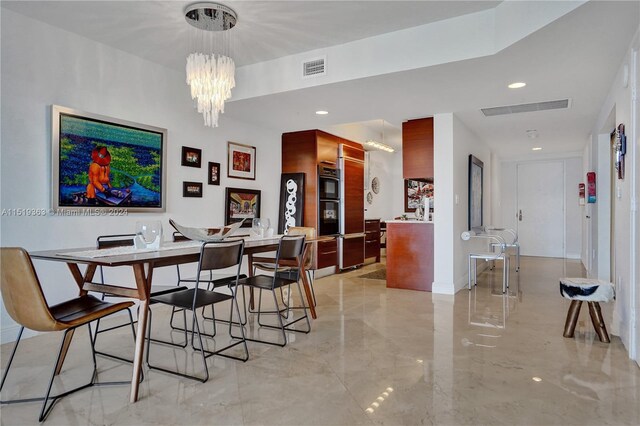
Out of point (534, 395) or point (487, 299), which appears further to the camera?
point (487, 299)

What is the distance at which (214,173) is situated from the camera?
5.07m

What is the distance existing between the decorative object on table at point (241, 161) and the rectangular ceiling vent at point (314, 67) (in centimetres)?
175

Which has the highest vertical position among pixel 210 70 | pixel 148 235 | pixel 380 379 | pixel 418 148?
pixel 210 70

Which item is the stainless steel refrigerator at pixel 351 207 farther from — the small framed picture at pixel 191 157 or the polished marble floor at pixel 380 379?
the polished marble floor at pixel 380 379

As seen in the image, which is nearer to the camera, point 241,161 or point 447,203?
point 447,203

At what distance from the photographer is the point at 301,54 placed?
4.10m

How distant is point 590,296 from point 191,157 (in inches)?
168

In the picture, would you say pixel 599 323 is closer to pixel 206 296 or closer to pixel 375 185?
pixel 206 296

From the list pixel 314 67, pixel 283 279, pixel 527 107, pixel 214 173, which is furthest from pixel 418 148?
pixel 283 279

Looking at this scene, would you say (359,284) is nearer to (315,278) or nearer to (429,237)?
(315,278)

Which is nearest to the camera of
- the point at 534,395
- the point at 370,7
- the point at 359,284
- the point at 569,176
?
the point at 534,395

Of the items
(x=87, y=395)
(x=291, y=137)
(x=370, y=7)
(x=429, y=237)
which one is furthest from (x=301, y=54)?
(x=87, y=395)

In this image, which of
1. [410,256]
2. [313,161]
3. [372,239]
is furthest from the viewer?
[372,239]

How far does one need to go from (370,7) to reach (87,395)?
3.34 metres
